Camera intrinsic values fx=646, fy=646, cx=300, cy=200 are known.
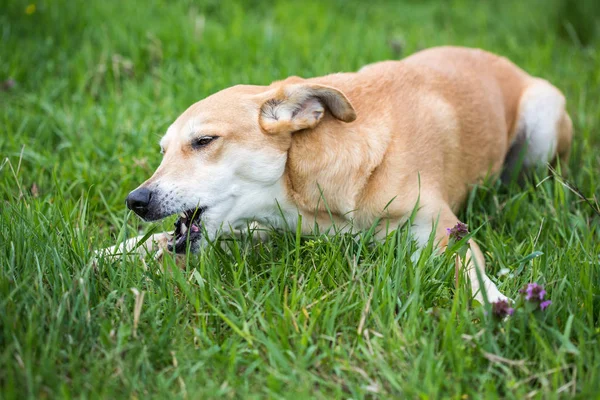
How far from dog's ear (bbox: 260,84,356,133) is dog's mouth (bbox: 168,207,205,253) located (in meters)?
0.51

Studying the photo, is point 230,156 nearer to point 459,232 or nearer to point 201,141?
point 201,141

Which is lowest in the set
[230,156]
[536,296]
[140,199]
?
[536,296]

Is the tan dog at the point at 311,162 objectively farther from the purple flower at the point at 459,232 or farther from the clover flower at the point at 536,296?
the clover flower at the point at 536,296

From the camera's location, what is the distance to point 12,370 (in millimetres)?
2014

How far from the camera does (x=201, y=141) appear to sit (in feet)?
9.63

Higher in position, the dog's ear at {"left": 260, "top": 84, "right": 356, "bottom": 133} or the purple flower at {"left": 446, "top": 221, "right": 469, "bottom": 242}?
the dog's ear at {"left": 260, "top": 84, "right": 356, "bottom": 133}

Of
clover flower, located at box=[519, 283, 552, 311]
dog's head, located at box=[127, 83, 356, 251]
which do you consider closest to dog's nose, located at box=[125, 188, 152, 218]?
dog's head, located at box=[127, 83, 356, 251]

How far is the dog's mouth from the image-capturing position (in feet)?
9.55

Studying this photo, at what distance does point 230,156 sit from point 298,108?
39 cm

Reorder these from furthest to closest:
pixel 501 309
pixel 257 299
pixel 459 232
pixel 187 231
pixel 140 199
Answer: pixel 187 231, pixel 140 199, pixel 459 232, pixel 257 299, pixel 501 309

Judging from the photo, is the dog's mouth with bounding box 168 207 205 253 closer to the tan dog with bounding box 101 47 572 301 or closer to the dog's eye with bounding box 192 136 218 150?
the tan dog with bounding box 101 47 572 301

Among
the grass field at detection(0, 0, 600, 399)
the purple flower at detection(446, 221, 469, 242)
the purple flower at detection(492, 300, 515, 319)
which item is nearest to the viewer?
the grass field at detection(0, 0, 600, 399)

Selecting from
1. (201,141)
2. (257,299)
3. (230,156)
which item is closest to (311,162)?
(230,156)

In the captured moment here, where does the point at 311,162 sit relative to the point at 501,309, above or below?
above
